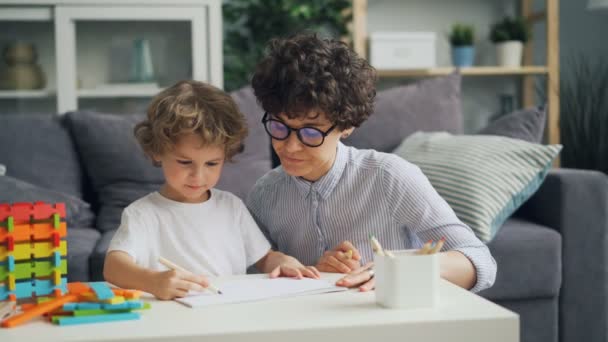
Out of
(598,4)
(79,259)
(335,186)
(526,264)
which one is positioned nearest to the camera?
(335,186)

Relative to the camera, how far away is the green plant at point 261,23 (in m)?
3.65

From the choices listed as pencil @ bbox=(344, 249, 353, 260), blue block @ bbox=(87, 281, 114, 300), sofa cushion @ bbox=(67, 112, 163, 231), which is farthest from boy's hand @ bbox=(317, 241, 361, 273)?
sofa cushion @ bbox=(67, 112, 163, 231)

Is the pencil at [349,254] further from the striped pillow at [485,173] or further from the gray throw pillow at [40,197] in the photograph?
the gray throw pillow at [40,197]

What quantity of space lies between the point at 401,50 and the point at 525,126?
Answer: 112 centimetres

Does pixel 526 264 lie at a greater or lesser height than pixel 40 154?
lesser

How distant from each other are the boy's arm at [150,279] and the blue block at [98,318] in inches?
4.3

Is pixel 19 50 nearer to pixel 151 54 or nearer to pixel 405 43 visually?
pixel 151 54

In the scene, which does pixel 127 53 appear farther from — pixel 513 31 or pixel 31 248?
pixel 31 248

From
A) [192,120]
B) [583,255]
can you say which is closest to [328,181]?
[192,120]

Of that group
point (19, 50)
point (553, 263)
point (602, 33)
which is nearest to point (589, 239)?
point (553, 263)

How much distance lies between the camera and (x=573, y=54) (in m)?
3.94

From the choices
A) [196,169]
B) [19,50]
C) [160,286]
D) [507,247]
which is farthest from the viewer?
[19,50]

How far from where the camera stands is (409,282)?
970mm

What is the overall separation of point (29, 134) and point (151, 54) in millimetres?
1098
